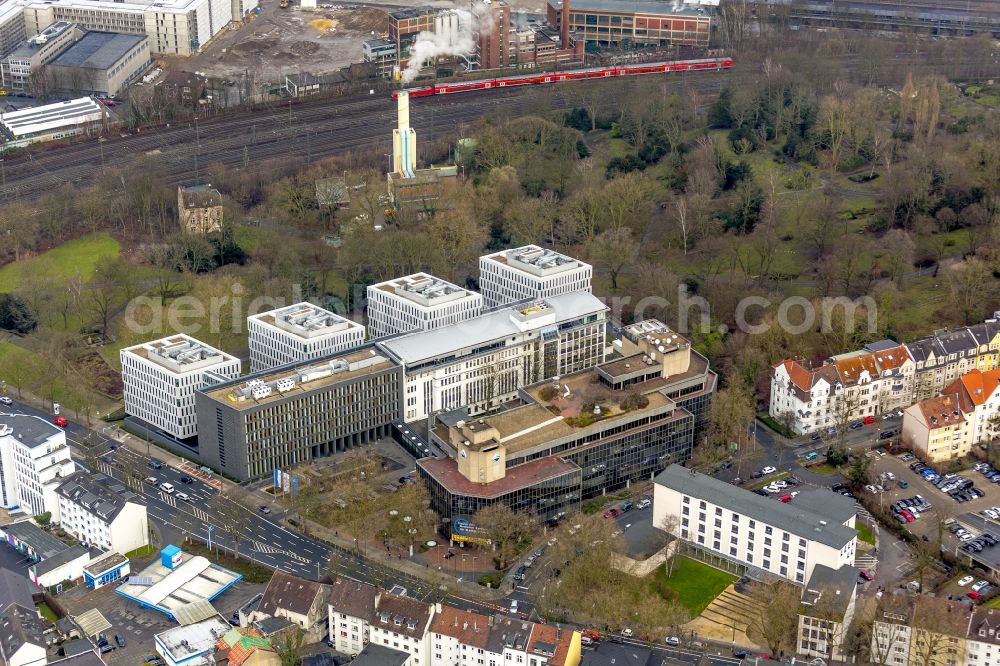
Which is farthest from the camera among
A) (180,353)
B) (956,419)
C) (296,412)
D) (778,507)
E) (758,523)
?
(180,353)

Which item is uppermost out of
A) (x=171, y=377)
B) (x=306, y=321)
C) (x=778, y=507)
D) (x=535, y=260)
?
(x=535, y=260)

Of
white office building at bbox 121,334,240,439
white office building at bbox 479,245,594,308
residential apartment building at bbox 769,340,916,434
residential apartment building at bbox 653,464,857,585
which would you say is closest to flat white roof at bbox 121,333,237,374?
white office building at bbox 121,334,240,439

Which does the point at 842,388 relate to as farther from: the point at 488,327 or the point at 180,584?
the point at 180,584

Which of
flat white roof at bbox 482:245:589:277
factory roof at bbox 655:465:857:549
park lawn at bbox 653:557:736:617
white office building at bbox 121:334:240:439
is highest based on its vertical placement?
flat white roof at bbox 482:245:589:277

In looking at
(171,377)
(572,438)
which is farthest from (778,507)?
(171,377)

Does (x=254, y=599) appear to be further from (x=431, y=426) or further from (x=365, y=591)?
(x=431, y=426)

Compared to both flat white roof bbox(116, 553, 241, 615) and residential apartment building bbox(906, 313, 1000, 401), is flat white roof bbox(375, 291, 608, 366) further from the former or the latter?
residential apartment building bbox(906, 313, 1000, 401)

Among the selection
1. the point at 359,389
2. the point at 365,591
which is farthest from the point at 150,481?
the point at 365,591
